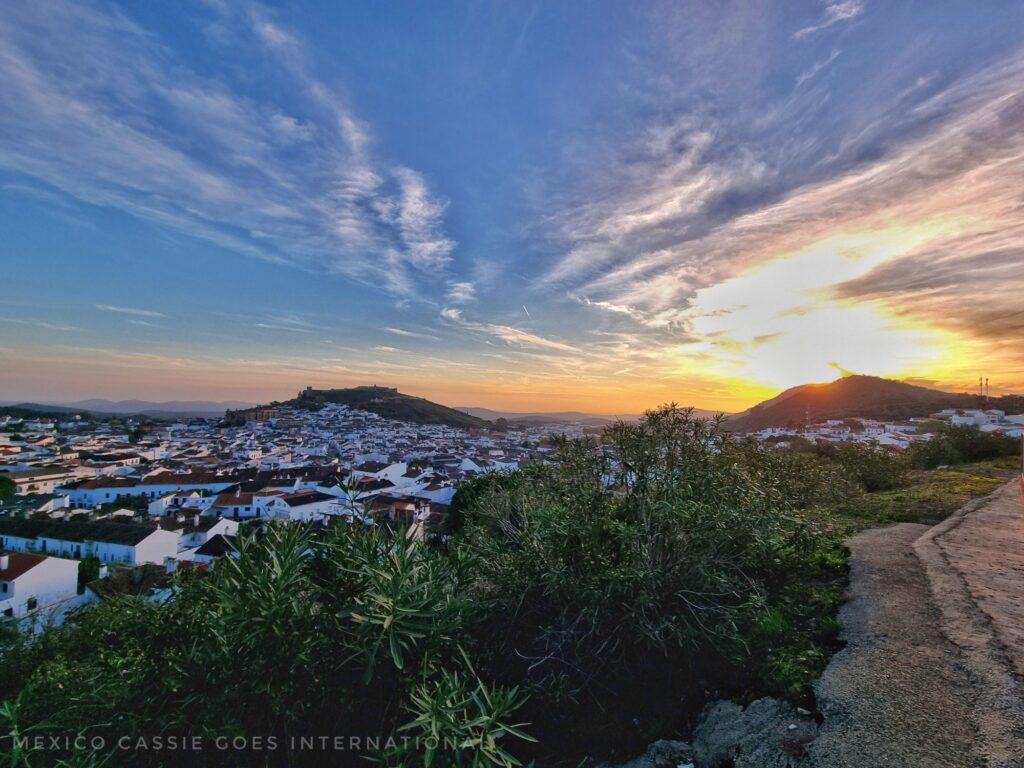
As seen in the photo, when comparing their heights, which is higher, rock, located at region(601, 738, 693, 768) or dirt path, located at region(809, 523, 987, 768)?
dirt path, located at region(809, 523, 987, 768)

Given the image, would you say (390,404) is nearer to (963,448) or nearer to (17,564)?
(17,564)

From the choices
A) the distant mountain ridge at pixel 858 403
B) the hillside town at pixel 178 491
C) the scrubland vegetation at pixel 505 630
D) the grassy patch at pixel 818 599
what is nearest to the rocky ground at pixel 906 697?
the grassy patch at pixel 818 599

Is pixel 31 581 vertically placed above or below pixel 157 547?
above

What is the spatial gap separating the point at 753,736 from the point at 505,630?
7.08 ft

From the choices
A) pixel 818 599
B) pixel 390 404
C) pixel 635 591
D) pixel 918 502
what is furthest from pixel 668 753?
pixel 390 404

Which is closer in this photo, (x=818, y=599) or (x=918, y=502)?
(x=818, y=599)

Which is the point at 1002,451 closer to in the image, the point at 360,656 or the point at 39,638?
the point at 360,656

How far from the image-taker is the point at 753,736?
354cm

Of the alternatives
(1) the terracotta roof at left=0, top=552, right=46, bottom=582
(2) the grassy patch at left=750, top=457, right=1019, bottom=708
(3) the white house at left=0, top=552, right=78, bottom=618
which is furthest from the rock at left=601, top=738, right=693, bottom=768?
(1) the terracotta roof at left=0, top=552, right=46, bottom=582

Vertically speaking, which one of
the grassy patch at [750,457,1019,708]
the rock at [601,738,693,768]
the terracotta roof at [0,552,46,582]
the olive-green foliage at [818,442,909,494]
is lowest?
the terracotta roof at [0,552,46,582]

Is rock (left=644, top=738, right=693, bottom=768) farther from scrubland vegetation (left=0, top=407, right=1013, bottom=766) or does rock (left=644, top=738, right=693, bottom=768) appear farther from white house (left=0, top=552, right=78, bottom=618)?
white house (left=0, top=552, right=78, bottom=618)

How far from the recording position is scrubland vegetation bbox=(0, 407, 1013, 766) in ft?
9.57

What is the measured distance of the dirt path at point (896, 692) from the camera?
120 inches

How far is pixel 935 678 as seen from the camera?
369cm
